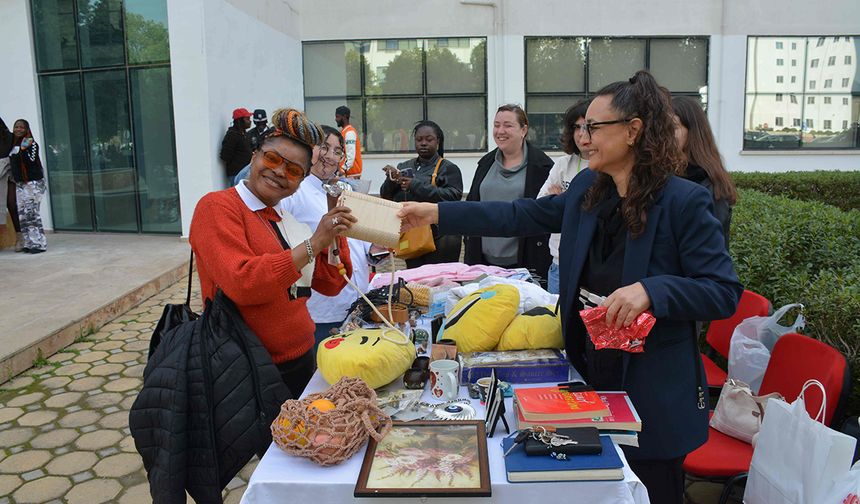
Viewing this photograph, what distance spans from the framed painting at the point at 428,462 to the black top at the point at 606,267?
0.50m

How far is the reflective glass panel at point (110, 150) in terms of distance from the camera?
373 inches

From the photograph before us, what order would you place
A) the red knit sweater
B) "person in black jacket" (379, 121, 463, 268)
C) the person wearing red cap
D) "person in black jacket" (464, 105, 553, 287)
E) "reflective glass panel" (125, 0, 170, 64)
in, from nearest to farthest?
the red knit sweater
"person in black jacket" (464, 105, 553, 287)
"person in black jacket" (379, 121, 463, 268)
the person wearing red cap
"reflective glass panel" (125, 0, 170, 64)

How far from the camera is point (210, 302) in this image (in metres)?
2.16

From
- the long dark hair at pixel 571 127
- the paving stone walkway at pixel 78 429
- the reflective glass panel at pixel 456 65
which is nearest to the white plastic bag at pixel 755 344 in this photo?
the long dark hair at pixel 571 127

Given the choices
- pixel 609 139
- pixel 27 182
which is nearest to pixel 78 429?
pixel 609 139

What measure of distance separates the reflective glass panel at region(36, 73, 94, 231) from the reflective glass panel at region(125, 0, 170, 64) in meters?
1.19

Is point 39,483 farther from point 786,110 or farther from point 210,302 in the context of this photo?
point 786,110

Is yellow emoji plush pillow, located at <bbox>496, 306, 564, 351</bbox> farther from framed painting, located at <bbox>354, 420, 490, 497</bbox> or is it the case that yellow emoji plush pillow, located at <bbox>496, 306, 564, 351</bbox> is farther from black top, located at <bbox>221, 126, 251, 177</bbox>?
black top, located at <bbox>221, 126, 251, 177</bbox>

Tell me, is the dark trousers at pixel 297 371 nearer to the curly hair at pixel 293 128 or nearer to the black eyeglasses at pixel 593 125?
the curly hair at pixel 293 128

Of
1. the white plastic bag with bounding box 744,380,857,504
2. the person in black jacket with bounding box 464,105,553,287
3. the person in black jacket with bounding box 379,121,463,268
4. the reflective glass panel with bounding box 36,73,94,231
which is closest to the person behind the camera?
the white plastic bag with bounding box 744,380,857,504

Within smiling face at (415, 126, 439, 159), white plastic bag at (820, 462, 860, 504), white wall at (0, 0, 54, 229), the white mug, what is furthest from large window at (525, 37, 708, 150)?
white plastic bag at (820, 462, 860, 504)

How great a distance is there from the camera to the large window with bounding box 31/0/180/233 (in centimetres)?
917

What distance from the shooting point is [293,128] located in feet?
7.32

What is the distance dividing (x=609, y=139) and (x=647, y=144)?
11 cm
